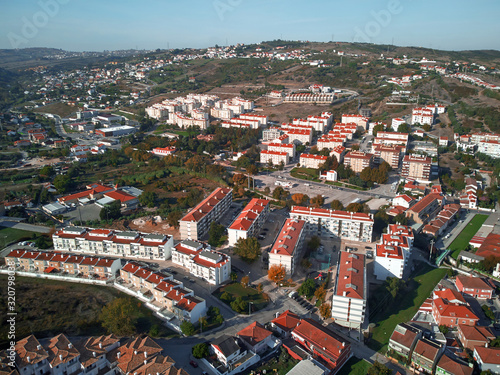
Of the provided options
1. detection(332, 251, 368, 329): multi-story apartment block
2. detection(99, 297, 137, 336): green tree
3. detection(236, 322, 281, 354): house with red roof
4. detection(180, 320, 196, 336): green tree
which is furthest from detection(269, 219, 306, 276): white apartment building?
detection(99, 297, 137, 336): green tree

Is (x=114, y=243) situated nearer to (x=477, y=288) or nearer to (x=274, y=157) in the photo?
(x=477, y=288)

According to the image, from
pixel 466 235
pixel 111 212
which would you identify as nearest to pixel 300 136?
pixel 466 235

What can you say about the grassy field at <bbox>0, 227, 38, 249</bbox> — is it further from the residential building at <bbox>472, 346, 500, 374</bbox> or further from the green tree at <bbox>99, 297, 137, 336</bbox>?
the residential building at <bbox>472, 346, 500, 374</bbox>

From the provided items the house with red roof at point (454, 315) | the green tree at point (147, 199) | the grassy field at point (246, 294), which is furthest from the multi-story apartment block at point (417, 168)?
the green tree at point (147, 199)

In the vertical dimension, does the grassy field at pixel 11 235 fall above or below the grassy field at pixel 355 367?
below

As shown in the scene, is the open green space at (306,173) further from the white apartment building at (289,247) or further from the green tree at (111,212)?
the green tree at (111,212)
